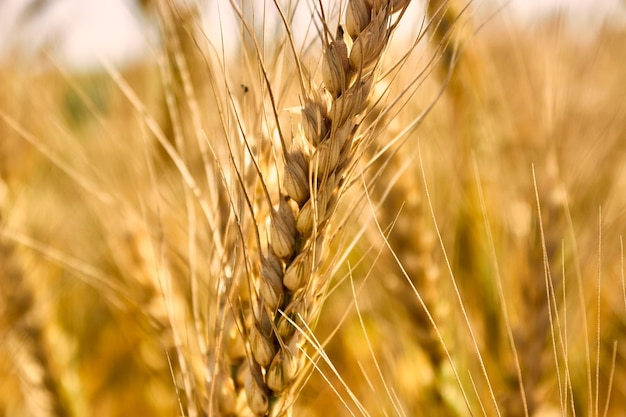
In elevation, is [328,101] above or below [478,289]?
above

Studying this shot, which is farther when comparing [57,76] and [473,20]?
[57,76]

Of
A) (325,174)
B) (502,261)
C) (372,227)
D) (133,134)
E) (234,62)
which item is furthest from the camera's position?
(133,134)

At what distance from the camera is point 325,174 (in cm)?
38

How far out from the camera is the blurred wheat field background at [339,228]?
41 cm

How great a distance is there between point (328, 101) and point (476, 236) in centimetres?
68

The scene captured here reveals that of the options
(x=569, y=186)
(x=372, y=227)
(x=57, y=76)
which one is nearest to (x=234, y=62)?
(x=372, y=227)

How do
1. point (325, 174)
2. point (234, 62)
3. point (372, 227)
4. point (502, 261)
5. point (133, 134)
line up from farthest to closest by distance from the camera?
1. point (133, 134)
2. point (502, 261)
3. point (372, 227)
4. point (234, 62)
5. point (325, 174)

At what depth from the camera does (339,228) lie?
0.43 metres

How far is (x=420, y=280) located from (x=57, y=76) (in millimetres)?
936

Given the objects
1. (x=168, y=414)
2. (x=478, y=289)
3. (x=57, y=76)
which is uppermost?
(x=57, y=76)

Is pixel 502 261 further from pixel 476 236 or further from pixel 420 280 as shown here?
pixel 420 280

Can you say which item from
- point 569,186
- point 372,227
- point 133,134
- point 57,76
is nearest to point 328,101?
point 372,227

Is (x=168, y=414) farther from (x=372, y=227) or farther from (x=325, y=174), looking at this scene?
(x=325, y=174)

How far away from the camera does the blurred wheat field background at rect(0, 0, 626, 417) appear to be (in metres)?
0.41
